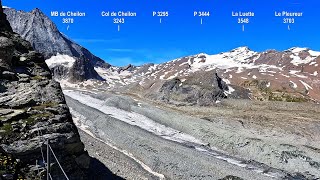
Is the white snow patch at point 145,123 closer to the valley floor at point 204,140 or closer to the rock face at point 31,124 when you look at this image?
the valley floor at point 204,140

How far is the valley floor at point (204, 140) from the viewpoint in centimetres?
4762

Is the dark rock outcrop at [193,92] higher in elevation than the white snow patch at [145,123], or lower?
higher

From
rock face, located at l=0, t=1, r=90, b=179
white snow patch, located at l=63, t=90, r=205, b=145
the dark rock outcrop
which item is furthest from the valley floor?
rock face, located at l=0, t=1, r=90, b=179

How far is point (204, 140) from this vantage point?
2667 inches

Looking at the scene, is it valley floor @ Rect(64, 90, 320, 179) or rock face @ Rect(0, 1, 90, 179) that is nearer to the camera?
rock face @ Rect(0, 1, 90, 179)

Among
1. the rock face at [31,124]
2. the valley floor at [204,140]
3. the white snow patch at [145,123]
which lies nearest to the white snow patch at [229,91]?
the valley floor at [204,140]

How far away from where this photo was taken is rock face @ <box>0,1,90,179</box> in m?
26.0

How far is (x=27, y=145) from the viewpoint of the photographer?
26359 millimetres

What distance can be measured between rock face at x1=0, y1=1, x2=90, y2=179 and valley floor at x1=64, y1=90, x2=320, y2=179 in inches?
465

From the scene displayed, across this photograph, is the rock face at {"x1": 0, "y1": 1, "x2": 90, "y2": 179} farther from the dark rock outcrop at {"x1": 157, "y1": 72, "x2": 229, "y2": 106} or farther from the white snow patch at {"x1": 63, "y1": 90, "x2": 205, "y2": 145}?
the dark rock outcrop at {"x1": 157, "y1": 72, "x2": 229, "y2": 106}

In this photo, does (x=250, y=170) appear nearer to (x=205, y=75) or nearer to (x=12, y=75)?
(x=12, y=75)

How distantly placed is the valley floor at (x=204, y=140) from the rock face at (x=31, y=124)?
38.8 feet

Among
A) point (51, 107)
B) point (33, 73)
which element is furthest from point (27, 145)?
point (33, 73)

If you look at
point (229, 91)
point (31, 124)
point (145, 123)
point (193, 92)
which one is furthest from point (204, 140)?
point (229, 91)
